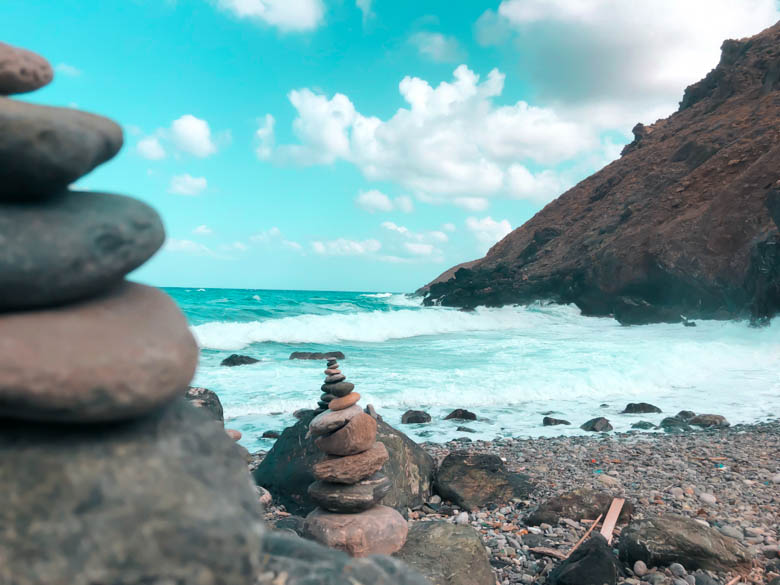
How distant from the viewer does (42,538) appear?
164cm

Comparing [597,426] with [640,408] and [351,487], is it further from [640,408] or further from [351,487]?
[351,487]

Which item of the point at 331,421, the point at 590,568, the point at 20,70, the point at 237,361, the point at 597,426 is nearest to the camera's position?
Result: the point at 20,70

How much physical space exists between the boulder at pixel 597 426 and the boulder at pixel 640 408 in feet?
5.22

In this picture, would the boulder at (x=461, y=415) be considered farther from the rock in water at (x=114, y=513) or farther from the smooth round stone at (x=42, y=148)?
the smooth round stone at (x=42, y=148)

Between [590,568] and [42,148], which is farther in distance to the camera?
[590,568]

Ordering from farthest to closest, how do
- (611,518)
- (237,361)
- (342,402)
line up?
(237,361), (611,518), (342,402)

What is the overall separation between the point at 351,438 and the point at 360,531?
0.77 metres

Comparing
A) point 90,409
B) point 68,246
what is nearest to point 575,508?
point 90,409

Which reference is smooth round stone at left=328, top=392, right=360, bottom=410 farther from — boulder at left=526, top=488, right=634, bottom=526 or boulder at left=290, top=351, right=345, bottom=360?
boulder at left=290, top=351, right=345, bottom=360

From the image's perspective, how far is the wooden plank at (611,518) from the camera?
547 centimetres

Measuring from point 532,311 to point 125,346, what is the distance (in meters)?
47.7

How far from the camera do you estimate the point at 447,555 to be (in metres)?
4.73

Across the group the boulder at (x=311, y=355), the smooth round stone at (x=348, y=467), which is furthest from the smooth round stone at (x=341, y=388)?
the boulder at (x=311, y=355)

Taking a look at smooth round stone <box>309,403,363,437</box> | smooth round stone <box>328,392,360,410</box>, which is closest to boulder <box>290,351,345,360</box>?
smooth round stone <box>328,392,360,410</box>
